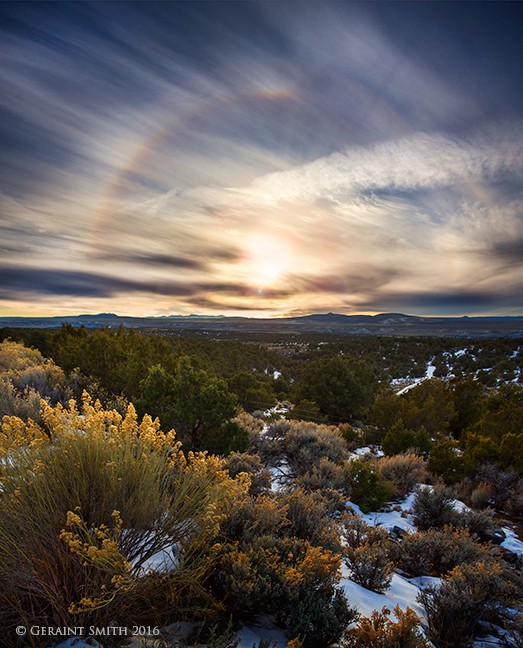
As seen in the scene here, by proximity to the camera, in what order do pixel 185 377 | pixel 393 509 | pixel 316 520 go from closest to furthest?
pixel 316 520 → pixel 393 509 → pixel 185 377

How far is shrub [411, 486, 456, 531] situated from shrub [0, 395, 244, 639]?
4939mm

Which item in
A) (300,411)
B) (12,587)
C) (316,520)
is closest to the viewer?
(12,587)

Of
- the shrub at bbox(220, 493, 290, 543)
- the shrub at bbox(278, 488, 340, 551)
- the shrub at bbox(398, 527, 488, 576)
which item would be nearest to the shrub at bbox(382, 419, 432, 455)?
the shrub at bbox(398, 527, 488, 576)

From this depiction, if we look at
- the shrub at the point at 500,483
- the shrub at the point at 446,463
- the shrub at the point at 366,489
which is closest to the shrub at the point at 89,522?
the shrub at the point at 366,489

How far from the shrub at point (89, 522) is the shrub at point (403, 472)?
6218 millimetres

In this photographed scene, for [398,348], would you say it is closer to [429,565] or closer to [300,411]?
[300,411]

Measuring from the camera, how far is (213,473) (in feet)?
9.64

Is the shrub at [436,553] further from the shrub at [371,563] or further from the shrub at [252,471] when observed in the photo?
the shrub at [252,471]

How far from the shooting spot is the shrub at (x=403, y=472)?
7234mm

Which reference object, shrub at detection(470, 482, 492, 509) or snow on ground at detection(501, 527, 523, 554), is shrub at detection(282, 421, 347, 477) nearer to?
shrub at detection(470, 482, 492, 509)

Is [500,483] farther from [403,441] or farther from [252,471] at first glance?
[252,471]

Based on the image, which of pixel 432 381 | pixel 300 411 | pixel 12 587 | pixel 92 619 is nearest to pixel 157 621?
pixel 92 619

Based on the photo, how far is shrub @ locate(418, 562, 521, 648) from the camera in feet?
9.07

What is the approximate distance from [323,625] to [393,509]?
188 inches
